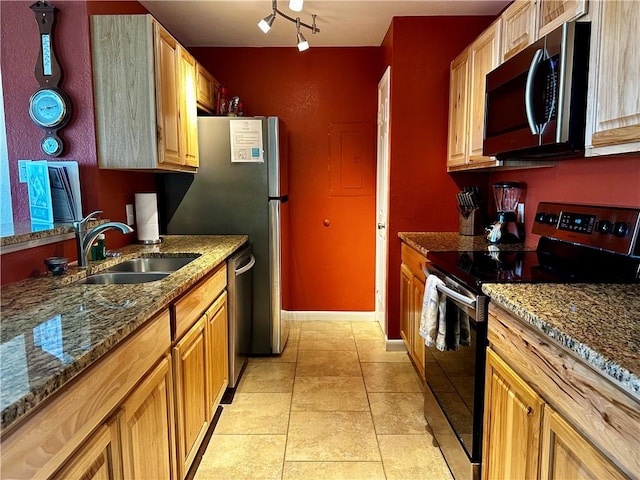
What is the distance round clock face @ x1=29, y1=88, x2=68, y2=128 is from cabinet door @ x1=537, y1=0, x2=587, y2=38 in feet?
7.29

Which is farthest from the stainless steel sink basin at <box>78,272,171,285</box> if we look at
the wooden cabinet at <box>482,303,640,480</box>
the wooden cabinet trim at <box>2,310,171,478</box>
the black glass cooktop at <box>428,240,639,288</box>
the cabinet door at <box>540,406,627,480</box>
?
the cabinet door at <box>540,406,627,480</box>

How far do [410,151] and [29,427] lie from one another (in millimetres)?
2834

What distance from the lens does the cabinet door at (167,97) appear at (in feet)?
7.16

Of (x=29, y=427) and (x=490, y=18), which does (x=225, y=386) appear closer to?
(x=29, y=427)

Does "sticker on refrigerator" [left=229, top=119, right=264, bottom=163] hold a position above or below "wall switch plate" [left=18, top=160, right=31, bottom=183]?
above

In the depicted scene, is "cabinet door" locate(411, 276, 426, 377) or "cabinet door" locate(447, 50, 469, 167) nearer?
"cabinet door" locate(411, 276, 426, 377)

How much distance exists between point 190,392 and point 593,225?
1854mm

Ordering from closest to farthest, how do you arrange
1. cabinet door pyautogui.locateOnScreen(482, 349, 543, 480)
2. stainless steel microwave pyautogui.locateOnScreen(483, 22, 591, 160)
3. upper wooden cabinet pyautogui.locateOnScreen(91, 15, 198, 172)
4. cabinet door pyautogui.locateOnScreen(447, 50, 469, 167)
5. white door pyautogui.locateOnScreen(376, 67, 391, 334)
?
1. cabinet door pyautogui.locateOnScreen(482, 349, 543, 480)
2. stainless steel microwave pyautogui.locateOnScreen(483, 22, 591, 160)
3. upper wooden cabinet pyautogui.locateOnScreen(91, 15, 198, 172)
4. cabinet door pyautogui.locateOnScreen(447, 50, 469, 167)
5. white door pyautogui.locateOnScreen(376, 67, 391, 334)

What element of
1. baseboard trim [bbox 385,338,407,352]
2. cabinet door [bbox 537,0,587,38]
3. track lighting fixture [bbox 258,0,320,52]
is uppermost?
track lighting fixture [bbox 258,0,320,52]

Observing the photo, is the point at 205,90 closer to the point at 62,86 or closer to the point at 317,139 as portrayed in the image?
the point at 317,139

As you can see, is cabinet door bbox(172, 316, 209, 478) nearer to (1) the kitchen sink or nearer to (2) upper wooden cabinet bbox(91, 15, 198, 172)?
(1) the kitchen sink

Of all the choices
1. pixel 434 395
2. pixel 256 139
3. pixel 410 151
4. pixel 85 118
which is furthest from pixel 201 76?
pixel 434 395

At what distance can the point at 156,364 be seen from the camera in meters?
1.41

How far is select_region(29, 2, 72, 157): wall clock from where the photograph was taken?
1.94m
